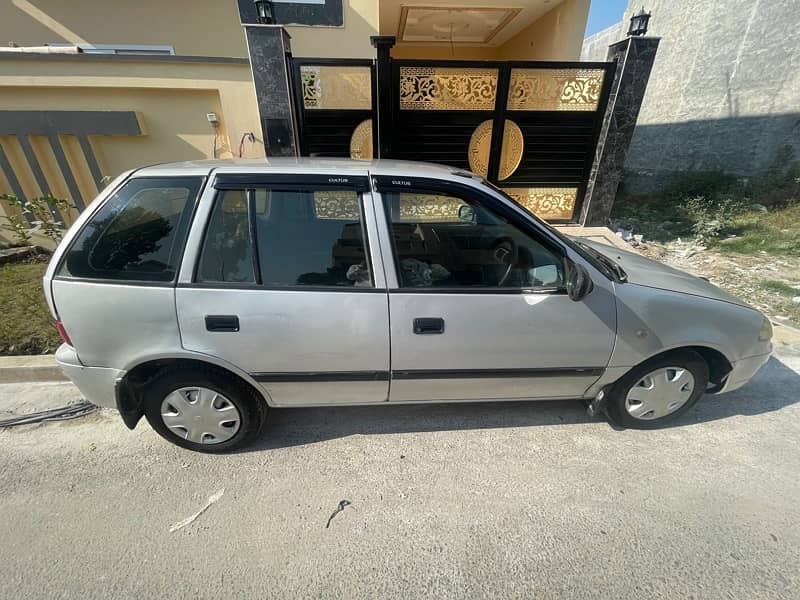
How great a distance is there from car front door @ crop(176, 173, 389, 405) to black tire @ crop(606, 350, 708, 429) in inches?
62.0

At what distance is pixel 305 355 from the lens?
1.95 metres

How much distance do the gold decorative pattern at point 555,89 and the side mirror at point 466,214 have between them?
3.41 m

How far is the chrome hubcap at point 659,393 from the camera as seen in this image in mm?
2264

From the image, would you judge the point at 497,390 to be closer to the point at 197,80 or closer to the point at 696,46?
the point at 197,80

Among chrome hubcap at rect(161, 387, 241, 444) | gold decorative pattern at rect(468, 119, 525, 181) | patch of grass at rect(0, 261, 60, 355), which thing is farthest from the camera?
gold decorative pattern at rect(468, 119, 525, 181)

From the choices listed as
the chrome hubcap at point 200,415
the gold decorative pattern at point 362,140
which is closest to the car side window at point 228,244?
the chrome hubcap at point 200,415

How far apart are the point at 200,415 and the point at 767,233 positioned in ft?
28.6

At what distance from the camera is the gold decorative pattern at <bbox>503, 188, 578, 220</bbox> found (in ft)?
18.0

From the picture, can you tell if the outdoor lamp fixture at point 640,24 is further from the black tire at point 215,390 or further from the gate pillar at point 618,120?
the black tire at point 215,390

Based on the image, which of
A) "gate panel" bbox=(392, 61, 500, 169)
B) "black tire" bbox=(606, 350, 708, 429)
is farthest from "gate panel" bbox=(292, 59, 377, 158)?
"black tire" bbox=(606, 350, 708, 429)

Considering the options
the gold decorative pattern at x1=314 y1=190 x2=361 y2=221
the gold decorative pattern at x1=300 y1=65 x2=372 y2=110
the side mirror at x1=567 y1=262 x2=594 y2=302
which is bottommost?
the side mirror at x1=567 y1=262 x2=594 y2=302

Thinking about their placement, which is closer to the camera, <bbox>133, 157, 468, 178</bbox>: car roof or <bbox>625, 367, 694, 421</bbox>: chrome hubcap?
<bbox>133, 157, 468, 178</bbox>: car roof

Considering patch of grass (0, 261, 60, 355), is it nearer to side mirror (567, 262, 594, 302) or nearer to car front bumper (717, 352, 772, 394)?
side mirror (567, 262, 594, 302)

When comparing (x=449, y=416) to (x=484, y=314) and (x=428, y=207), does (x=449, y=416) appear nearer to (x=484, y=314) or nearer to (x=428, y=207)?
(x=484, y=314)
